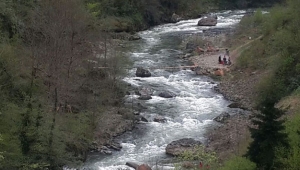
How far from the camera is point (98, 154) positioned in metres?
24.6

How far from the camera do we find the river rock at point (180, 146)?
24.5 metres

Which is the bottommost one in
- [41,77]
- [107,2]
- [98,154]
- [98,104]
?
[98,154]

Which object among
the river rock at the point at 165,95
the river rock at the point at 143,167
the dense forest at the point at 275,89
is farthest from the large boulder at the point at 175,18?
the river rock at the point at 143,167

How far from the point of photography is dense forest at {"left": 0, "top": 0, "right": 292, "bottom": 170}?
62.3 feet

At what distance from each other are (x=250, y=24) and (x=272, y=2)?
101 ft

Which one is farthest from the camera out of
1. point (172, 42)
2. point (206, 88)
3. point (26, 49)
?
point (172, 42)

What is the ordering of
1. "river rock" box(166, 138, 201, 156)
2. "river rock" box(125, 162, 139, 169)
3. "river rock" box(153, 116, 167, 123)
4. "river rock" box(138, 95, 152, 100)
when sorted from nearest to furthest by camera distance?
1. "river rock" box(125, 162, 139, 169)
2. "river rock" box(166, 138, 201, 156)
3. "river rock" box(153, 116, 167, 123)
4. "river rock" box(138, 95, 152, 100)

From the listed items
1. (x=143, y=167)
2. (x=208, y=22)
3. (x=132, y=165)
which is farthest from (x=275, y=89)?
(x=208, y=22)

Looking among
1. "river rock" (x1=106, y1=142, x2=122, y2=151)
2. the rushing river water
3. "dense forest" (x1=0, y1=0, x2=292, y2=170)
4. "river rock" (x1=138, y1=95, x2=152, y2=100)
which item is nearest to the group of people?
"dense forest" (x1=0, y1=0, x2=292, y2=170)

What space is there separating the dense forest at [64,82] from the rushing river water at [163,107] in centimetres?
201

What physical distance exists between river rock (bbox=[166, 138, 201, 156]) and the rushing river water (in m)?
0.44

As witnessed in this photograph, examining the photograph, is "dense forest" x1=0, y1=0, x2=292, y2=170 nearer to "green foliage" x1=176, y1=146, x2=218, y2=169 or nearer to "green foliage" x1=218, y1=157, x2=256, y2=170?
"green foliage" x1=218, y1=157, x2=256, y2=170

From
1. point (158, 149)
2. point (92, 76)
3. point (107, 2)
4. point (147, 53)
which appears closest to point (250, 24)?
point (147, 53)

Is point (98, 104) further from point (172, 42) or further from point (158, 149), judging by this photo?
point (172, 42)
